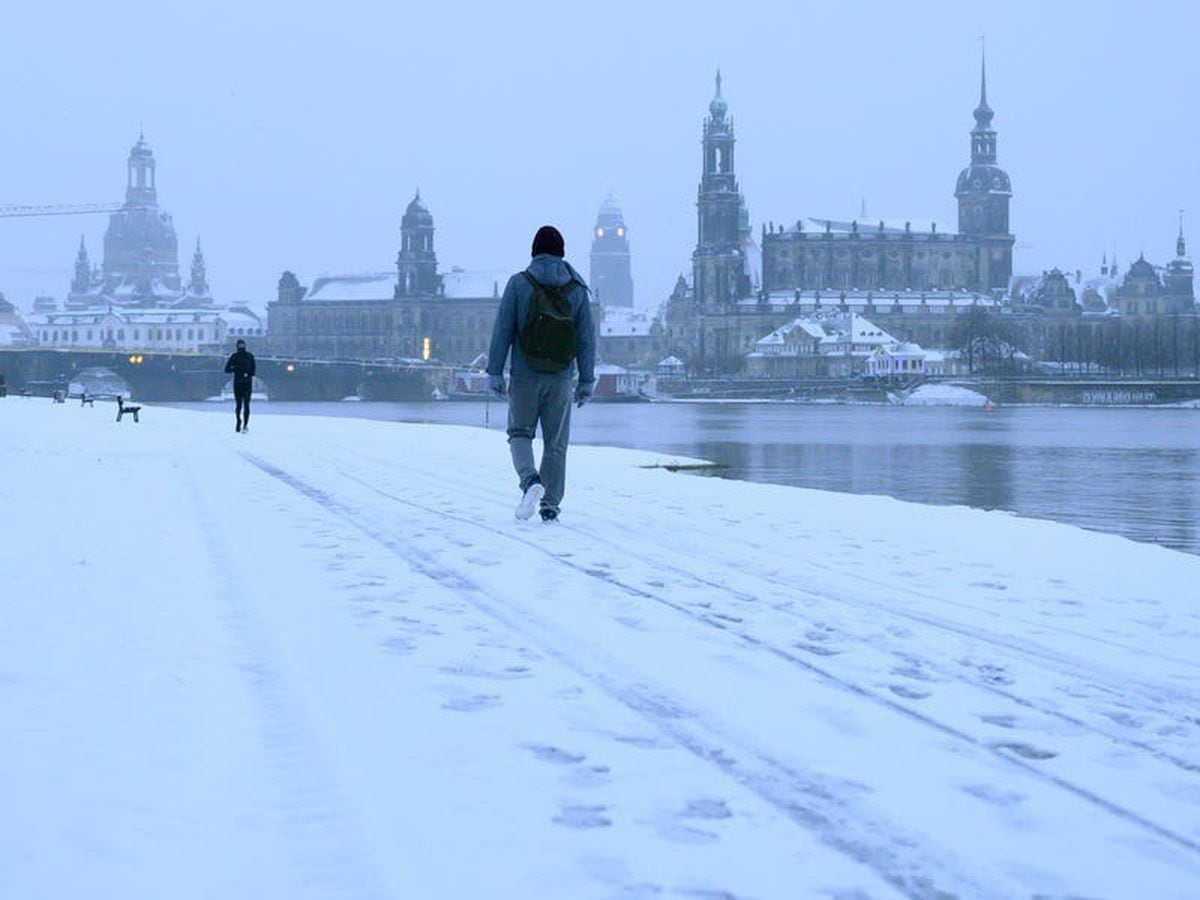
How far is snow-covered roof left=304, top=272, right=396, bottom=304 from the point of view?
6486 inches

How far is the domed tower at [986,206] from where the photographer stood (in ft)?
500

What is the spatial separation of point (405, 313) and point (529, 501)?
152267 mm

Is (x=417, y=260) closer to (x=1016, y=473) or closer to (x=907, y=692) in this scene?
(x=1016, y=473)

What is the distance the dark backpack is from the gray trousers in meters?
0.13

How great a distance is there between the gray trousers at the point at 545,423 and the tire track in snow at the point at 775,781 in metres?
3.11

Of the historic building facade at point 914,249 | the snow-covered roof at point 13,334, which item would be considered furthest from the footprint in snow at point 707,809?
the snow-covered roof at point 13,334

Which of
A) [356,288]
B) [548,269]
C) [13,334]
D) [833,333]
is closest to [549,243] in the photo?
[548,269]

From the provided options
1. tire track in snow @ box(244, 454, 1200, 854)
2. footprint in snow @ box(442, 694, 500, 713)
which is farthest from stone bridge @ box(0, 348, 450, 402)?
footprint in snow @ box(442, 694, 500, 713)

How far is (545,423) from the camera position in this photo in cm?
816

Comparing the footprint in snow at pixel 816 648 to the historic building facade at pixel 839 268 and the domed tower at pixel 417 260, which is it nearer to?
the historic building facade at pixel 839 268

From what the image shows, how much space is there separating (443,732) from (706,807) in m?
0.71

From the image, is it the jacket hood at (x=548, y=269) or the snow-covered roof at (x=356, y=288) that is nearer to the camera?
the jacket hood at (x=548, y=269)

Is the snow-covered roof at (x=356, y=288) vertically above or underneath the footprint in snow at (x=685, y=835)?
above

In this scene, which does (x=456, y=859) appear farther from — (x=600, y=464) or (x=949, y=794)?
(x=600, y=464)
